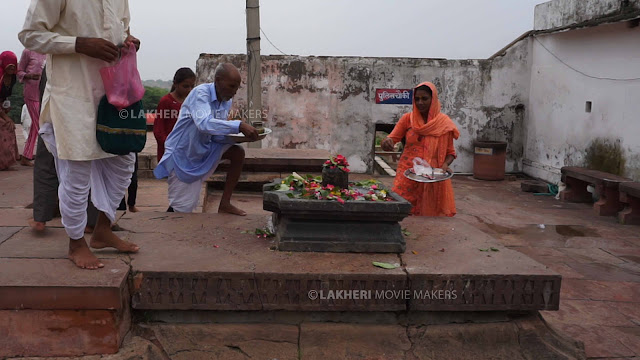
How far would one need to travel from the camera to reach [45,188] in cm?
367

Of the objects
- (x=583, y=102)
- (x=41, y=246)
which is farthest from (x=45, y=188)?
(x=583, y=102)

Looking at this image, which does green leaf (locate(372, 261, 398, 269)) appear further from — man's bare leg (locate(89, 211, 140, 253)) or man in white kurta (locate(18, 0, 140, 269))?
man in white kurta (locate(18, 0, 140, 269))

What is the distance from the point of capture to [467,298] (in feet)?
10.00

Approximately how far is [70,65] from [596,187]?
27.5 ft

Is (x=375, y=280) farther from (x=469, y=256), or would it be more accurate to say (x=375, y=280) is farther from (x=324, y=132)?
(x=324, y=132)

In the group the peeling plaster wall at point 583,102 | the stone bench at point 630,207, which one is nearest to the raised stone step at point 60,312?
the stone bench at point 630,207

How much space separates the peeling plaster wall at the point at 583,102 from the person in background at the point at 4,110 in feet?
29.7

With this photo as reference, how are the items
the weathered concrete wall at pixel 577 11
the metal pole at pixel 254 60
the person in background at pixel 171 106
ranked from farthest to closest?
the weathered concrete wall at pixel 577 11, the metal pole at pixel 254 60, the person in background at pixel 171 106

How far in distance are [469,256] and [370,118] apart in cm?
958

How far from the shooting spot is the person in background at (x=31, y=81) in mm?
7352

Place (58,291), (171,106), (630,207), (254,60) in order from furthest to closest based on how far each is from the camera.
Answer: (254,60) → (630,207) → (171,106) → (58,291)

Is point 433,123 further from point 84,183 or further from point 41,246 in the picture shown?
point 41,246

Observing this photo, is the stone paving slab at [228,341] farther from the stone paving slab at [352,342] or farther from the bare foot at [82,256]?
the bare foot at [82,256]

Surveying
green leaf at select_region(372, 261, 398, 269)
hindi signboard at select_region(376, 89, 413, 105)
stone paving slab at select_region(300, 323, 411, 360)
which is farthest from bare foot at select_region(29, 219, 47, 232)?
hindi signboard at select_region(376, 89, 413, 105)
